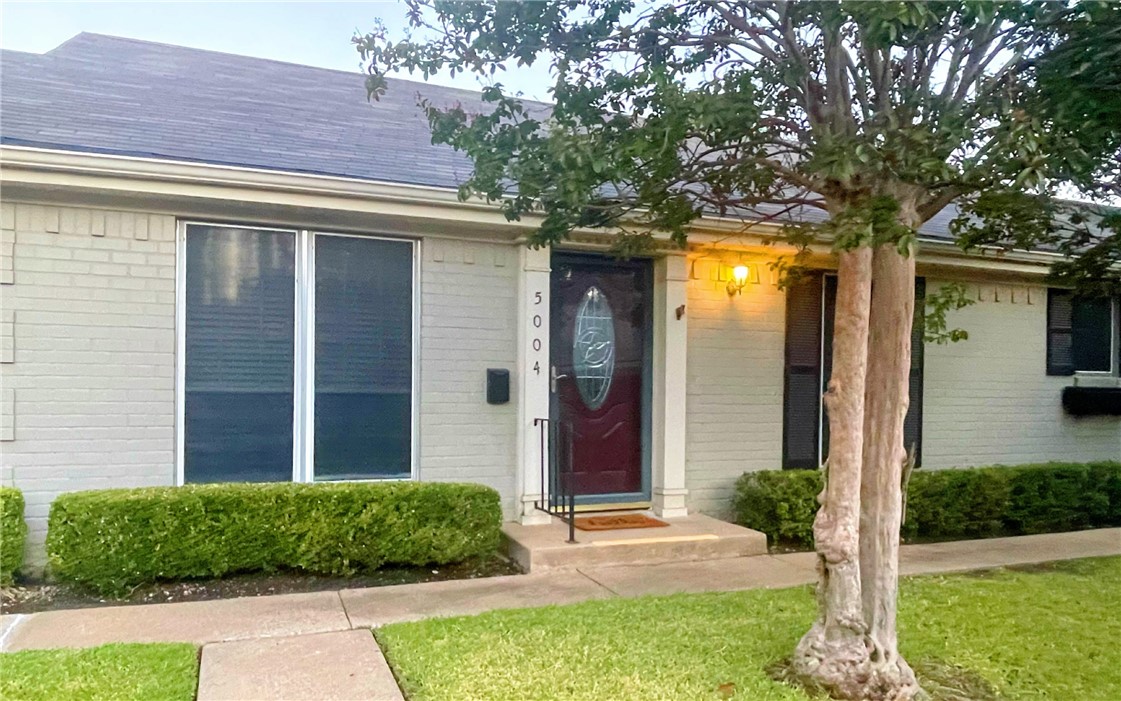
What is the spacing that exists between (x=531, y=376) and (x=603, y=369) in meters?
0.82

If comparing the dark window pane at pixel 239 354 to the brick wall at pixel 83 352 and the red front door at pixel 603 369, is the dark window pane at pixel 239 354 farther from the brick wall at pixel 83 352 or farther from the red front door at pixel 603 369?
the red front door at pixel 603 369

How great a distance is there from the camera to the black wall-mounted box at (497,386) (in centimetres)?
607

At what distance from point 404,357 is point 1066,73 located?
4.49 meters

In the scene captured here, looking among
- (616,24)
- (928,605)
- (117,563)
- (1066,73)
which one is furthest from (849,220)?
(117,563)

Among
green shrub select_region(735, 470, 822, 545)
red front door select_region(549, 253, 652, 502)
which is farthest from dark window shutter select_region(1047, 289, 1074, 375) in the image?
red front door select_region(549, 253, 652, 502)

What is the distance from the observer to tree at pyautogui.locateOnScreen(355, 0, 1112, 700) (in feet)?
10.6

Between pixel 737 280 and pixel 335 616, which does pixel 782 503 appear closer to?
pixel 737 280

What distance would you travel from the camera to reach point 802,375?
716 centimetres

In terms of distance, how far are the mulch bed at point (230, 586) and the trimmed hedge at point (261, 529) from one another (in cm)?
7

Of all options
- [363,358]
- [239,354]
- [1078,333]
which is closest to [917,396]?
[1078,333]

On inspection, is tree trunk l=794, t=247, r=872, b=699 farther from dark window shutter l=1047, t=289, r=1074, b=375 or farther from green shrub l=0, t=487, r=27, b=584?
dark window shutter l=1047, t=289, r=1074, b=375

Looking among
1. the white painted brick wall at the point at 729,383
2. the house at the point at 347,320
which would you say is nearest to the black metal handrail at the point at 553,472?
the house at the point at 347,320

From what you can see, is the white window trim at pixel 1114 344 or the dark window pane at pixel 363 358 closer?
the dark window pane at pixel 363 358

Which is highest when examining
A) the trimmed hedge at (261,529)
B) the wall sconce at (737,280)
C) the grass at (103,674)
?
the wall sconce at (737,280)
